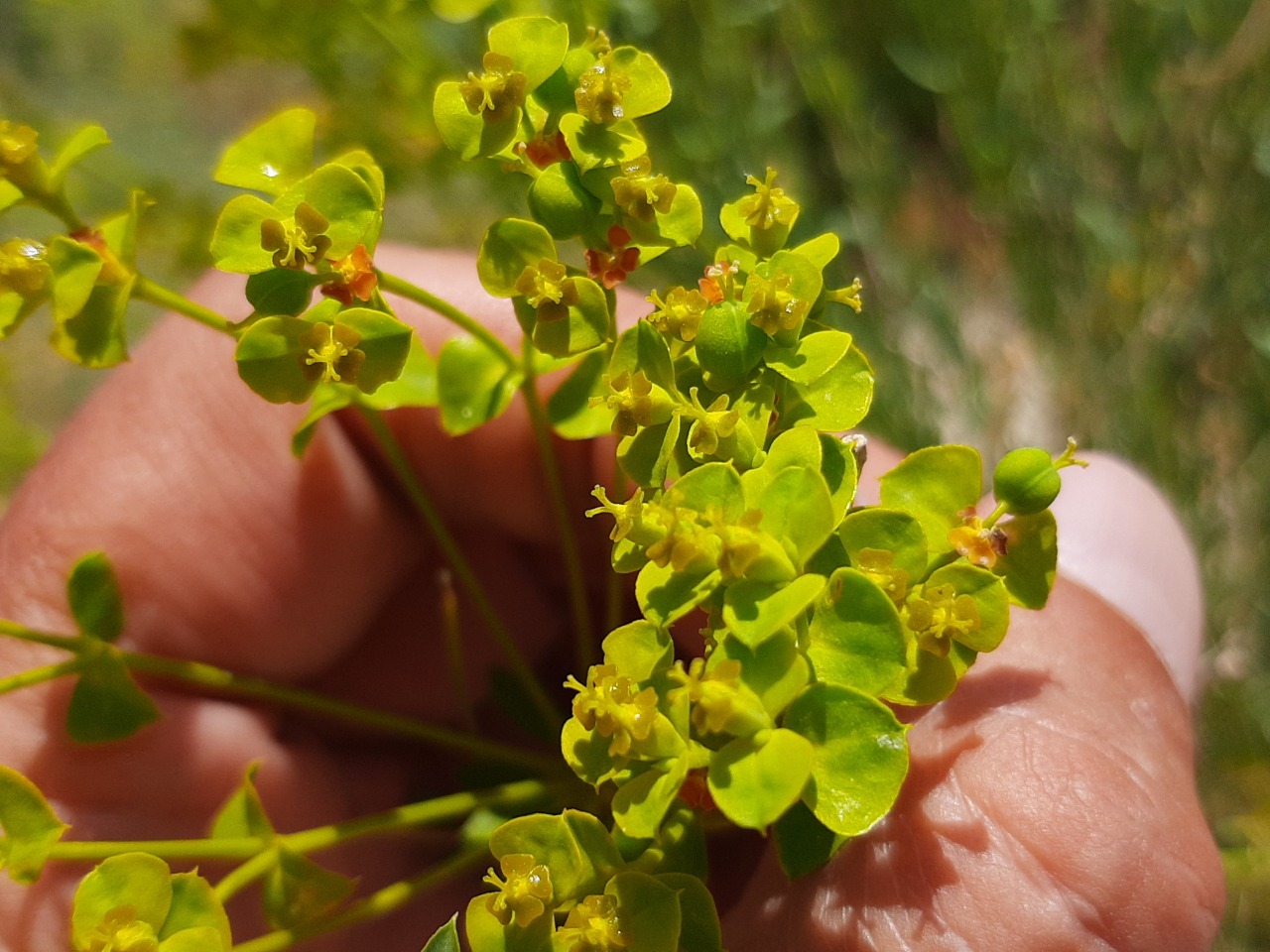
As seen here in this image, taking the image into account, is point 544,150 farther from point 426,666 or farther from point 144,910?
point 426,666

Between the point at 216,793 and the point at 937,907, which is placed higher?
the point at 937,907

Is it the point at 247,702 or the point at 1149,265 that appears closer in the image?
the point at 247,702

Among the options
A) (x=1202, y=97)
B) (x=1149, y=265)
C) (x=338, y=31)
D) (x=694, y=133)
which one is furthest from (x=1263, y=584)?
(x=338, y=31)

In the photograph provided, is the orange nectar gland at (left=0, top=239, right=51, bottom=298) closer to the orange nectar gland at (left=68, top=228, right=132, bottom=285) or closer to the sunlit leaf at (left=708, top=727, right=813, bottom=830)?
the orange nectar gland at (left=68, top=228, right=132, bottom=285)

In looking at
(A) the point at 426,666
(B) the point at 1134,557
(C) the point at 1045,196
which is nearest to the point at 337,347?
(A) the point at 426,666

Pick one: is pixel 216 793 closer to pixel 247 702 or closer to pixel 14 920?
pixel 247 702

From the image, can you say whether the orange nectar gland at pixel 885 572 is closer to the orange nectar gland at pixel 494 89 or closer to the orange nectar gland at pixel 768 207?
the orange nectar gland at pixel 768 207

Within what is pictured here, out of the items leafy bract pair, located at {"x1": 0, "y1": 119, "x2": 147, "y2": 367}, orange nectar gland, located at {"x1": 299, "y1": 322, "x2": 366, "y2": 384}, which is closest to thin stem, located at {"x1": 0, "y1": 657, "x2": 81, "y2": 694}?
leafy bract pair, located at {"x1": 0, "y1": 119, "x2": 147, "y2": 367}

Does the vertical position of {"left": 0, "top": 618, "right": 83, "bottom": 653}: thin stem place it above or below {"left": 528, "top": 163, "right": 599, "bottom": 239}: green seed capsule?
below
